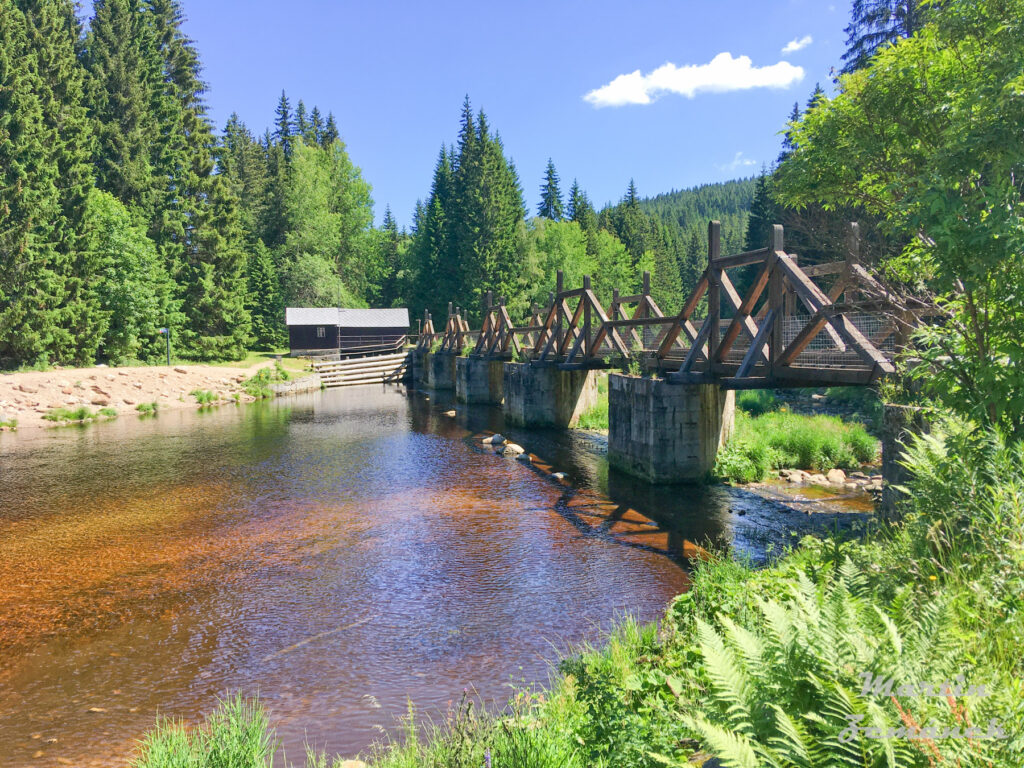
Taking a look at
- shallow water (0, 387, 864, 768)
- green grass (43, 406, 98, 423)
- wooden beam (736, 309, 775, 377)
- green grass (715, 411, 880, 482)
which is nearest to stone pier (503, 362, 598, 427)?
shallow water (0, 387, 864, 768)

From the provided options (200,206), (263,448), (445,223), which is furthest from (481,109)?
(263,448)

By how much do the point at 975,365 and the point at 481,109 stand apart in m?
60.5

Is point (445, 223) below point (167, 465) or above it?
above

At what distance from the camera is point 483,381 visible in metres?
35.4

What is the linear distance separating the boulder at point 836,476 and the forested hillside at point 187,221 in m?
37.5

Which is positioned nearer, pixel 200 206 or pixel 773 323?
pixel 773 323

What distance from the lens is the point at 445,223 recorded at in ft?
205

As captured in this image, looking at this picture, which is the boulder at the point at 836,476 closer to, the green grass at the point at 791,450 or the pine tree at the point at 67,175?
the green grass at the point at 791,450

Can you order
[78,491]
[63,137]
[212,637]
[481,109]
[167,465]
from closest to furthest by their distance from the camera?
[212,637]
[78,491]
[167,465]
[63,137]
[481,109]

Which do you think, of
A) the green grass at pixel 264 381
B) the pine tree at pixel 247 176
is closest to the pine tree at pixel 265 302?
the pine tree at pixel 247 176

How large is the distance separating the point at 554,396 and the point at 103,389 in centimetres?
2378

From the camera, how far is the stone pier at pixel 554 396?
25.8 meters

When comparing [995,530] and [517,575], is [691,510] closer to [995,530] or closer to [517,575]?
[517,575]

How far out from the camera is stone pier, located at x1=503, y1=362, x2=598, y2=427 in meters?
25.8
